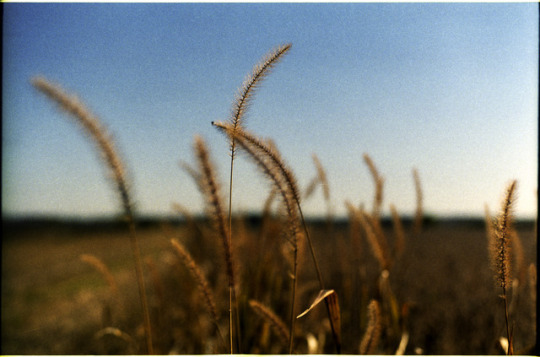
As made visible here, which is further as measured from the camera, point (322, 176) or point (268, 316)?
point (322, 176)

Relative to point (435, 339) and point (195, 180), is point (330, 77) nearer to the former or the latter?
point (195, 180)

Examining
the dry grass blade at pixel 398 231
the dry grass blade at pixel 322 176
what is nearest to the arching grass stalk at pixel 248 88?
the dry grass blade at pixel 322 176

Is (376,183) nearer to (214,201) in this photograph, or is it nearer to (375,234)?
(375,234)

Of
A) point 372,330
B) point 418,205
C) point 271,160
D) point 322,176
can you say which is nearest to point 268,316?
point 372,330

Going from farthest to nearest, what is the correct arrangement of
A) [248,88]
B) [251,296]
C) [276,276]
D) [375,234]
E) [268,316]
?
[276,276], [251,296], [375,234], [268,316], [248,88]

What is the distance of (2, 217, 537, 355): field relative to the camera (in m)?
1.22

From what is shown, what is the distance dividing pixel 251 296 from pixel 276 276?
0.50 ft

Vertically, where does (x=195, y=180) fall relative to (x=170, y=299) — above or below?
above

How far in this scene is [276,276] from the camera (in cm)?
139

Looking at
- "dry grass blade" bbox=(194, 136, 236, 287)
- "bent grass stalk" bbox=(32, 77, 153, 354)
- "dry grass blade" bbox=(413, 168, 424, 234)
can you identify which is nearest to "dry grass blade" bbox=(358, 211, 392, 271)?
"dry grass blade" bbox=(413, 168, 424, 234)

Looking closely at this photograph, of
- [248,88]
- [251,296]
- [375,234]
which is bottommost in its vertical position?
[251,296]

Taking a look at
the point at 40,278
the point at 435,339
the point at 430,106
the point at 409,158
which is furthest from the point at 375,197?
the point at 40,278

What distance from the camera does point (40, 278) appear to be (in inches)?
104

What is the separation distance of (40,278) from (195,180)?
235cm
